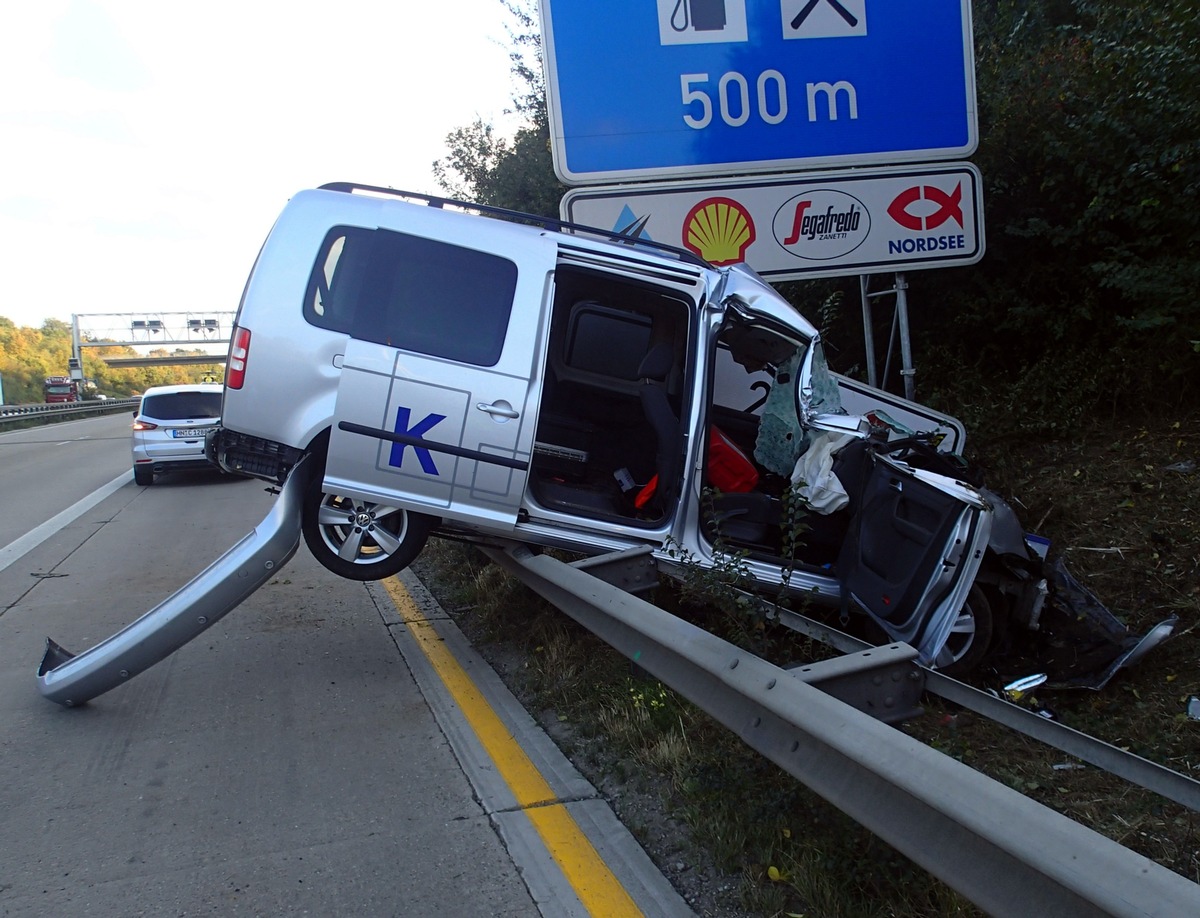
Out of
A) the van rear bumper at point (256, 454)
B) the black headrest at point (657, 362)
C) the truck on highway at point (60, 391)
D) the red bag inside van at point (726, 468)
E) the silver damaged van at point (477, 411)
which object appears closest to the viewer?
the silver damaged van at point (477, 411)

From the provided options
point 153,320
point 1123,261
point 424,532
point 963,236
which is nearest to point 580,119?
point 963,236

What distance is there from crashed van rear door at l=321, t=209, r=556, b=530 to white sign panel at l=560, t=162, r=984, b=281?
2529 mm

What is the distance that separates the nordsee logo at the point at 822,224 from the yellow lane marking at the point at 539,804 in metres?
4.25

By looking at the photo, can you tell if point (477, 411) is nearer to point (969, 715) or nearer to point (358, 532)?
point (358, 532)

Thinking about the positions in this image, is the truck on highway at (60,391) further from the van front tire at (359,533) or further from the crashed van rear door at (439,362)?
the crashed van rear door at (439,362)

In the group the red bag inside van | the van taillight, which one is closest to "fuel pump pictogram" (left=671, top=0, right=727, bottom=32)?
the red bag inside van

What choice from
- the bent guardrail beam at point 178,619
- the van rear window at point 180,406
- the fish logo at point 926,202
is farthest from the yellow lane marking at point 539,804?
the van rear window at point 180,406

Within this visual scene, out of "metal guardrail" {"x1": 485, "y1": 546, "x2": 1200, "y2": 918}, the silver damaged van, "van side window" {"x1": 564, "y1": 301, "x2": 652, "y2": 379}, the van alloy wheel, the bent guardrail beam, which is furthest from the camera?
"van side window" {"x1": 564, "y1": 301, "x2": 652, "y2": 379}

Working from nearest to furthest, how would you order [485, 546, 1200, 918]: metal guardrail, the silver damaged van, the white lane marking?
[485, 546, 1200, 918]: metal guardrail
the silver damaged van
the white lane marking

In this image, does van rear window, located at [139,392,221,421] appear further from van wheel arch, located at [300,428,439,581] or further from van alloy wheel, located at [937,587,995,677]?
van alloy wheel, located at [937,587,995,677]

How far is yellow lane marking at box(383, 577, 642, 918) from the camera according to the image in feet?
9.96

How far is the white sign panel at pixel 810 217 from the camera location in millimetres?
7355

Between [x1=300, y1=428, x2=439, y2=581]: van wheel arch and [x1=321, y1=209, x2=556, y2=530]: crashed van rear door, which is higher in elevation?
[x1=321, y1=209, x2=556, y2=530]: crashed van rear door

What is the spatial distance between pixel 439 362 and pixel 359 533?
116cm
